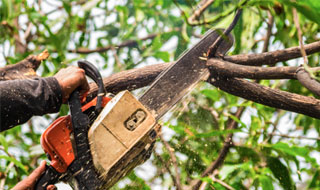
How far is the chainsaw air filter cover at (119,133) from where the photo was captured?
1197 millimetres

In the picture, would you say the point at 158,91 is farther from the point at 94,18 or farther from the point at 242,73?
the point at 94,18

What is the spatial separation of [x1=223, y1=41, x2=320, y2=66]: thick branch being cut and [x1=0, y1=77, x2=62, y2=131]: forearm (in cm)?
67

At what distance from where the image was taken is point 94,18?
343 cm

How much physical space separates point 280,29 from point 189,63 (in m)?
0.85

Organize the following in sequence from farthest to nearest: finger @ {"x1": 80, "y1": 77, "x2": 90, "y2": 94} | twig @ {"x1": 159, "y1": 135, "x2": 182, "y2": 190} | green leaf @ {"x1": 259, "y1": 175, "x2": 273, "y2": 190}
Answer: twig @ {"x1": 159, "y1": 135, "x2": 182, "y2": 190} → green leaf @ {"x1": 259, "y1": 175, "x2": 273, "y2": 190} → finger @ {"x1": 80, "y1": 77, "x2": 90, "y2": 94}

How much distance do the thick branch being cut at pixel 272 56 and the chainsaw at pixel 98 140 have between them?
40 cm

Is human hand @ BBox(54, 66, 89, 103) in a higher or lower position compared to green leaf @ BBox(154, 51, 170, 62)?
higher

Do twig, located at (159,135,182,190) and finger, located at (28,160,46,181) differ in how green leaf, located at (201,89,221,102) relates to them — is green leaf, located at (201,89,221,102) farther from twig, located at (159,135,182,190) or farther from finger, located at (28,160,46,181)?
finger, located at (28,160,46,181)

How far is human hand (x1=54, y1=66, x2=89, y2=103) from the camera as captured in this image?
1263 millimetres

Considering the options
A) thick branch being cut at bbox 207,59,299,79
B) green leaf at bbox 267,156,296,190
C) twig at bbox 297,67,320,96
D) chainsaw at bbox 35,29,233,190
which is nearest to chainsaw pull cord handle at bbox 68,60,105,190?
chainsaw at bbox 35,29,233,190

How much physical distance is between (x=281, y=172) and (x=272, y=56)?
1040mm

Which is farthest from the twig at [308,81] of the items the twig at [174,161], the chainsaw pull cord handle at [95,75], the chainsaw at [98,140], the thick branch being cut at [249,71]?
the twig at [174,161]

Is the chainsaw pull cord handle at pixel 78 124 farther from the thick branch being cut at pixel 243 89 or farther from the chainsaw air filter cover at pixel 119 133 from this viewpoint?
the thick branch being cut at pixel 243 89

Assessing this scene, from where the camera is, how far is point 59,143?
1253 mm
